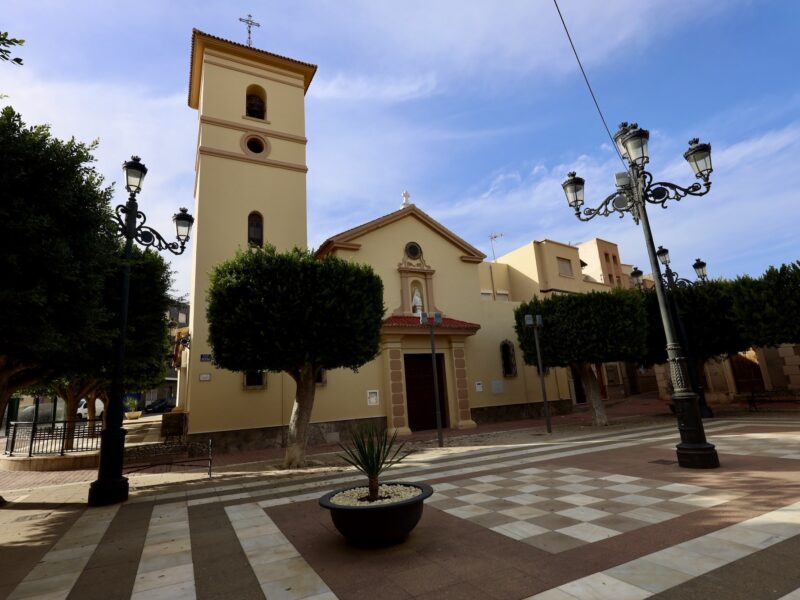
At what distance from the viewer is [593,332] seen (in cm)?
1650

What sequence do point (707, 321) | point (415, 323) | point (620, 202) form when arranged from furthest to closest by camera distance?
1. point (707, 321)
2. point (415, 323)
3. point (620, 202)

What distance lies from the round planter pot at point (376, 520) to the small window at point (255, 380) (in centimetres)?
1197

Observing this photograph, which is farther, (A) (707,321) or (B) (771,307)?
(A) (707,321)

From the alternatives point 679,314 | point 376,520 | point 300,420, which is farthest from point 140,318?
point 679,314

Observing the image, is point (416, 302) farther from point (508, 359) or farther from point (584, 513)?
point (584, 513)

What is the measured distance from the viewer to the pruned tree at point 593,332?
1642 centimetres

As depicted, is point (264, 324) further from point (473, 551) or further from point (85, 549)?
point (473, 551)

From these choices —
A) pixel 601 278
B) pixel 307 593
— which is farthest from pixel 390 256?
pixel 601 278

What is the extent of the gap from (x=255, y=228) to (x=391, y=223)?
252 inches

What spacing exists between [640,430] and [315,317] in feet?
39.3

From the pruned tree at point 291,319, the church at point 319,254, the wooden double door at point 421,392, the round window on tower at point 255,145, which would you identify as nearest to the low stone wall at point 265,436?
the church at point 319,254

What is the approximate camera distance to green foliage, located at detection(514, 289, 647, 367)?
53.8 ft

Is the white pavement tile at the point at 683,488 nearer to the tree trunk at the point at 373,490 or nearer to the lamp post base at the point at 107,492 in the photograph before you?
the tree trunk at the point at 373,490

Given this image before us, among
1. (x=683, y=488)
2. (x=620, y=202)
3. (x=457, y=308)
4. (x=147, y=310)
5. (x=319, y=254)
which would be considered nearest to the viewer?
(x=683, y=488)
